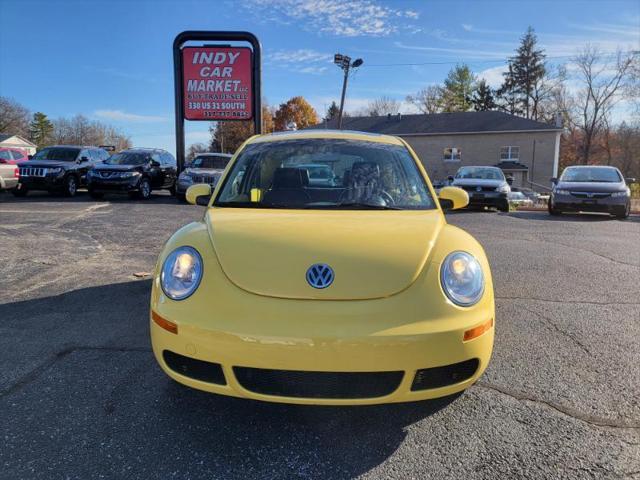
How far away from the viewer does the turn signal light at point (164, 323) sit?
2.26 meters

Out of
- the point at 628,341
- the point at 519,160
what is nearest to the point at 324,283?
the point at 628,341

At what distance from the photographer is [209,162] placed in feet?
50.0

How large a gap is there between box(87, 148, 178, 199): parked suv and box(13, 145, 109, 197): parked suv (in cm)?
120

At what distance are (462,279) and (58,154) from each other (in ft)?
57.9

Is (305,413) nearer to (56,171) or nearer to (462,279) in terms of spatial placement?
(462,279)

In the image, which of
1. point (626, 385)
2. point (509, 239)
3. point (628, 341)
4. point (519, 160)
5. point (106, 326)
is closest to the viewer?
point (626, 385)

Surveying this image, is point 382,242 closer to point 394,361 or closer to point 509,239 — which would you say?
point 394,361

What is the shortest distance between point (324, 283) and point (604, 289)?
4276 millimetres

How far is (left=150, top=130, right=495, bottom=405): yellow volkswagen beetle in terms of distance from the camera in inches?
83.7

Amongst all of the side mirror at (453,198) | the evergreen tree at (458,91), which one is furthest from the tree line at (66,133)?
the side mirror at (453,198)

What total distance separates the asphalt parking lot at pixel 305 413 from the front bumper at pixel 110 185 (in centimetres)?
1063

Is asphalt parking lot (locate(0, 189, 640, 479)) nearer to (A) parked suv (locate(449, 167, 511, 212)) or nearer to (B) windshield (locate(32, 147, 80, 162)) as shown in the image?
(A) parked suv (locate(449, 167, 511, 212))

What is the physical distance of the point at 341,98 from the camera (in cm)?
3312

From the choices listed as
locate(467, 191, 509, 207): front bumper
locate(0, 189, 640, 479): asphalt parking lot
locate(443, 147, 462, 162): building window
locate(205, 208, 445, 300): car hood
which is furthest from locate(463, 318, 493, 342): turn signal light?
locate(443, 147, 462, 162): building window
